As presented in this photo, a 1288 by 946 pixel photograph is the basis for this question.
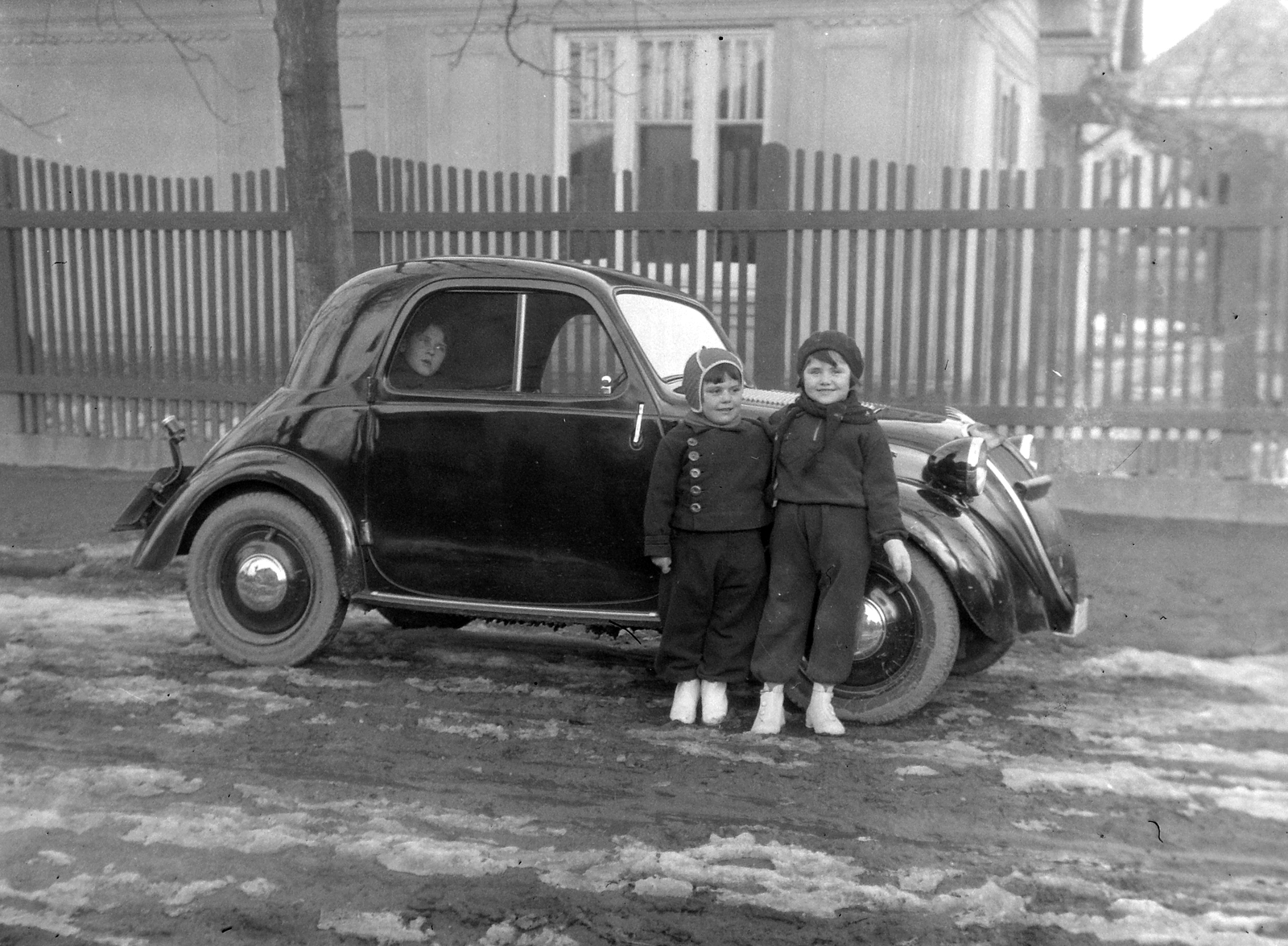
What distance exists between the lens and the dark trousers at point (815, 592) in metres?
4.73

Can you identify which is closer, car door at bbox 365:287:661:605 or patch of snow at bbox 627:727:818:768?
patch of snow at bbox 627:727:818:768

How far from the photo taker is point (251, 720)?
4844 millimetres

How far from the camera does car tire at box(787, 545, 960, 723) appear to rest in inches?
191

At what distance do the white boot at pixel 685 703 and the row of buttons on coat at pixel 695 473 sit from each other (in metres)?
0.66

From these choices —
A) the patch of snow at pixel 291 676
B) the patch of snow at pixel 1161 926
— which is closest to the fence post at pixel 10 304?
the patch of snow at pixel 291 676

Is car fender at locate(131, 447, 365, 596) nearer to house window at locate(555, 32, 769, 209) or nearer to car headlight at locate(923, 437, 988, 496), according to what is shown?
car headlight at locate(923, 437, 988, 496)

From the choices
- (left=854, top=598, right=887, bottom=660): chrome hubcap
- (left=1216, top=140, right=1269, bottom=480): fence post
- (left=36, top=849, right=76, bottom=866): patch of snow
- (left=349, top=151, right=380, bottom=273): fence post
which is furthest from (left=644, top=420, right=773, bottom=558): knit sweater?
(left=349, top=151, right=380, bottom=273): fence post

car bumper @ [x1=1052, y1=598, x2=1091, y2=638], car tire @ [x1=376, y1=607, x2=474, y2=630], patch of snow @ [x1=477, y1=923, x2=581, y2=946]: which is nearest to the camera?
patch of snow @ [x1=477, y1=923, x2=581, y2=946]

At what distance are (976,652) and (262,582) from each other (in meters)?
2.97

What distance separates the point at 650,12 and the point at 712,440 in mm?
9937

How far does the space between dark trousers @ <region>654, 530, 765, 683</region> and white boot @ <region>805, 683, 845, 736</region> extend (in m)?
0.29

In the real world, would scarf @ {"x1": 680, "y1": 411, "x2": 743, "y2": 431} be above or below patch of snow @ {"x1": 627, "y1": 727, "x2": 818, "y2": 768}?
above

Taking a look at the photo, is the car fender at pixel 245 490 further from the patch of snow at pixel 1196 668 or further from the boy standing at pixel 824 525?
the patch of snow at pixel 1196 668

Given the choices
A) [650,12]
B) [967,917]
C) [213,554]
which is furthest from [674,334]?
[650,12]
